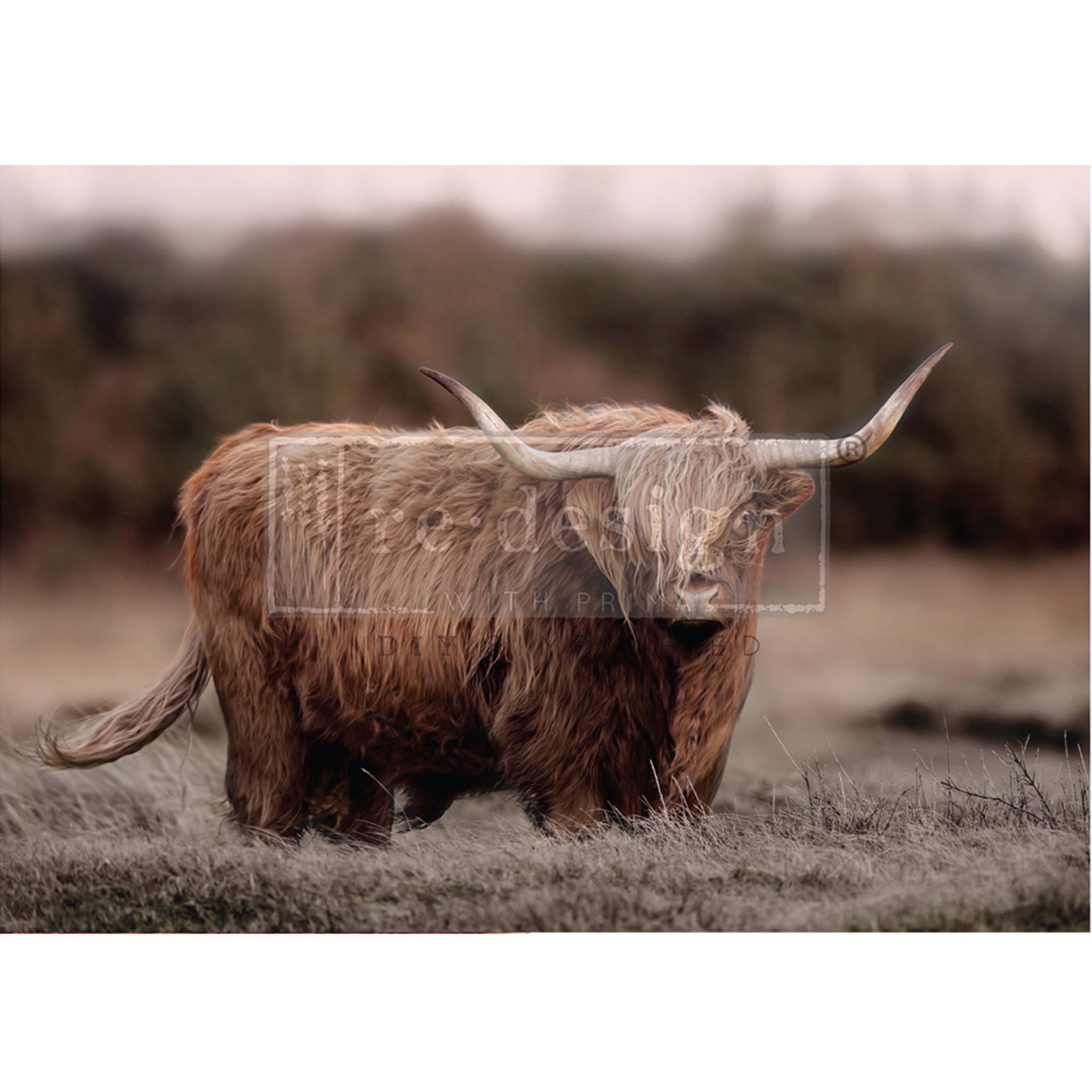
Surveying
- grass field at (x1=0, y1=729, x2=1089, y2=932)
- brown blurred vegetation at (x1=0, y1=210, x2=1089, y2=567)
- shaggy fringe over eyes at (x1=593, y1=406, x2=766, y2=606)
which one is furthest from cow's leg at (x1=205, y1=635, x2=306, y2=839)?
shaggy fringe over eyes at (x1=593, y1=406, x2=766, y2=606)

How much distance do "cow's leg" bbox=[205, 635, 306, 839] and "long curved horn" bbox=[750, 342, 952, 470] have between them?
202 centimetres

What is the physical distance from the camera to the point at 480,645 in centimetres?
461

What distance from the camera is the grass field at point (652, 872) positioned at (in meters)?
4.45

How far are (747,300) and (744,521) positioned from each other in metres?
1.04

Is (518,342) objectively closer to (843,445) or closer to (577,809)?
(843,445)

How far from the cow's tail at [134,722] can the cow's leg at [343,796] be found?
60 cm

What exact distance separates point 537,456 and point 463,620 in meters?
0.70

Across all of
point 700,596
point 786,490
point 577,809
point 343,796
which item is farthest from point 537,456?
point 343,796

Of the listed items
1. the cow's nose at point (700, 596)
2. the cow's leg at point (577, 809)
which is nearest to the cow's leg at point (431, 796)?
the cow's leg at point (577, 809)

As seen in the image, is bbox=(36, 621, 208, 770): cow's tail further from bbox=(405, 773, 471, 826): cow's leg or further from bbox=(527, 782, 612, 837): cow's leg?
bbox=(527, 782, 612, 837): cow's leg

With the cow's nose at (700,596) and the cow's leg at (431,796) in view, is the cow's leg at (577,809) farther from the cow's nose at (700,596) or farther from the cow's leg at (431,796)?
the cow's nose at (700,596)

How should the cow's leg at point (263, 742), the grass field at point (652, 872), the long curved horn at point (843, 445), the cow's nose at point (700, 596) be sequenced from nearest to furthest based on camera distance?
the cow's nose at point (700, 596)
the long curved horn at point (843, 445)
the grass field at point (652, 872)
the cow's leg at point (263, 742)

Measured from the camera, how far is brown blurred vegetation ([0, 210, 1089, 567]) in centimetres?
486

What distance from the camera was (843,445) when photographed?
437 centimetres
